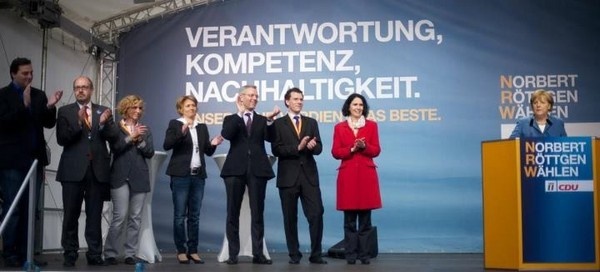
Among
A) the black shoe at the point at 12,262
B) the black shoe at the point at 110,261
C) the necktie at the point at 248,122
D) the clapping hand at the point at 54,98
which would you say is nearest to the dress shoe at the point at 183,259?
the black shoe at the point at 110,261

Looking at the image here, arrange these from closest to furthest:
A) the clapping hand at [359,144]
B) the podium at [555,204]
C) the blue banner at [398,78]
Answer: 1. the podium at [555,204]
2. the clapping hand at [359,144]
3. the blue banner at [398,78]

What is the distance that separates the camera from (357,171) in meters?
6.16

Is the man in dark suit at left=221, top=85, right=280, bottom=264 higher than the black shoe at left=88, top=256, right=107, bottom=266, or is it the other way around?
the man in dark suit at left=221, top=85, right=280, bottom=264

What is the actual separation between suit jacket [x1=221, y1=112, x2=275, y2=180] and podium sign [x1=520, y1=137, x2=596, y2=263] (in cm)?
223

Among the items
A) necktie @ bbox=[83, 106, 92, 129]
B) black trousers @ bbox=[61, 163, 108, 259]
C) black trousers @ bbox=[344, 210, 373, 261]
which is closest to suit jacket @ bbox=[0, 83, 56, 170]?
necktie @ bbox=[83, 106, 92, 129]

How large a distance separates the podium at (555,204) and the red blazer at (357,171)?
4.24 feet

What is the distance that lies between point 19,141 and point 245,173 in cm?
186

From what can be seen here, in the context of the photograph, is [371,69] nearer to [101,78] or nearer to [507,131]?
[507,131]

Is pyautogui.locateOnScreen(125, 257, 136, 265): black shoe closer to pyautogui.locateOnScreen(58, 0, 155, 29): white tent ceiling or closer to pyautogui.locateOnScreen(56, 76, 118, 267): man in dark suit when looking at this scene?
pyautogui.locateOnScreen(56, 76, 118, 267): man in dark suit

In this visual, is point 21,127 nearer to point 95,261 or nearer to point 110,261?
point 95,261

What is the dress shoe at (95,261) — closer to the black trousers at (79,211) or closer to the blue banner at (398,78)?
the black trousers at (79,211)

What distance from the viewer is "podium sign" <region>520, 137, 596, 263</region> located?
5160 mm

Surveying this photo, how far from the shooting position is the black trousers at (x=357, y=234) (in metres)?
6.15

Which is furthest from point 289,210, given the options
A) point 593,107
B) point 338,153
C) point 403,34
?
point 593,107
